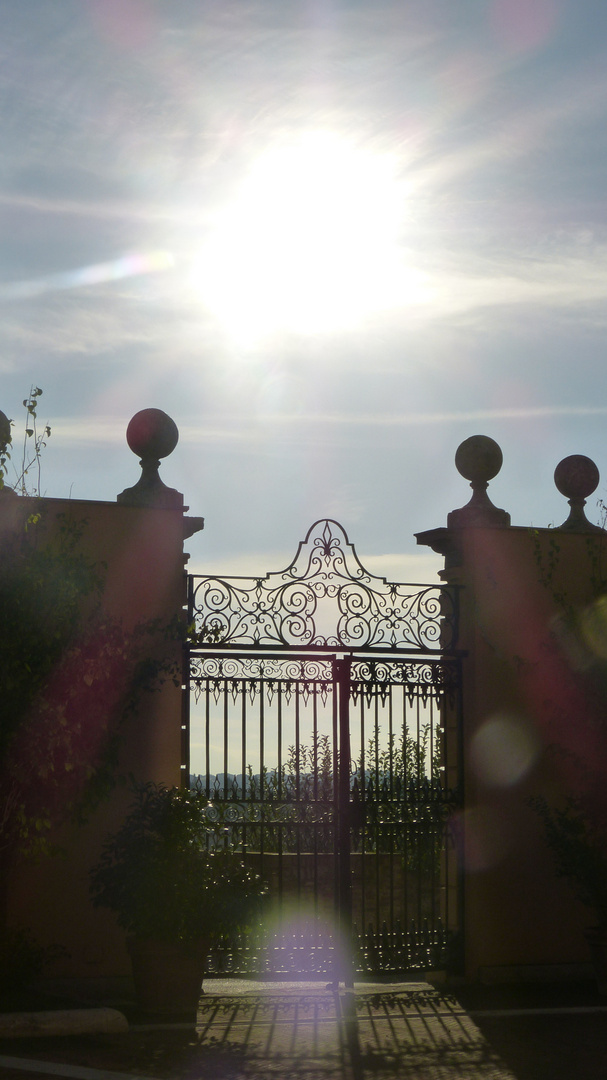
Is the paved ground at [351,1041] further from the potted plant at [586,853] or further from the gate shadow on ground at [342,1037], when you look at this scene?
the potted plant at [586,853]

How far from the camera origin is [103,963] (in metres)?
Result: 8.66

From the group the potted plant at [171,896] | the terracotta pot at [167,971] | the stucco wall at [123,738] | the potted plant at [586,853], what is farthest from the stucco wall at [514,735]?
the terracotta pot at [167,971]

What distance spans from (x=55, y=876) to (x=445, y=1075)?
3.39 metres

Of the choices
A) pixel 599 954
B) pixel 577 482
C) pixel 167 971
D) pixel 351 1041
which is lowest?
pixel 351 1041

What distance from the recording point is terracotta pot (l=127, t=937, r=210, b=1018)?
25.9 ft

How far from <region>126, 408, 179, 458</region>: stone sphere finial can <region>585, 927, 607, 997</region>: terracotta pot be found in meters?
5.11

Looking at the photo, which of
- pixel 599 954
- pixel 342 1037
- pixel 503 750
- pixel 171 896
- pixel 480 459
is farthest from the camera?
pixel 480 459

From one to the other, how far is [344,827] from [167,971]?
77.8 inches

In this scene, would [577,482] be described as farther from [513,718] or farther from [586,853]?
[586,853]

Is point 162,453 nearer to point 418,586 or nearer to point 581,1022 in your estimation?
point 418,586

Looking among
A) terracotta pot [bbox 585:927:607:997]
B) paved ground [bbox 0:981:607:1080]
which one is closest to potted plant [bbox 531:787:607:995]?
terracotta pot [bbox 585:927:607:997]

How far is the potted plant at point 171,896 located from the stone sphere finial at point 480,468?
3650 mm

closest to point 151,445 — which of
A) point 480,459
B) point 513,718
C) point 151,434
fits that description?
point 151,434

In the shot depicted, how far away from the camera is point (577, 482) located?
11.0 m
